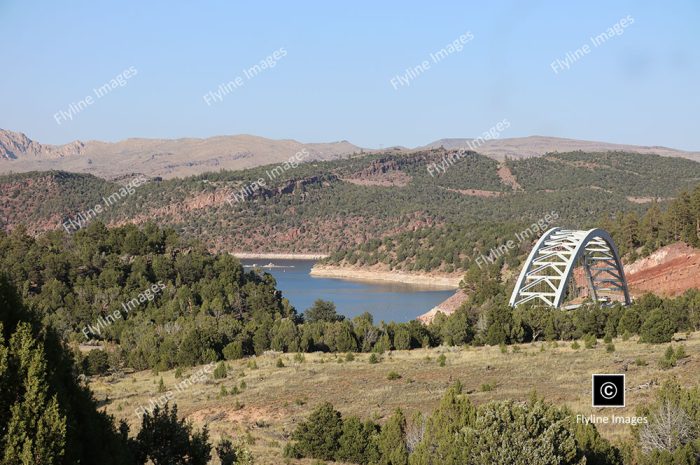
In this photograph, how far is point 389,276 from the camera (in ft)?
322

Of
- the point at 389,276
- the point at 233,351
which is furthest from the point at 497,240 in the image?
the point at 233,351

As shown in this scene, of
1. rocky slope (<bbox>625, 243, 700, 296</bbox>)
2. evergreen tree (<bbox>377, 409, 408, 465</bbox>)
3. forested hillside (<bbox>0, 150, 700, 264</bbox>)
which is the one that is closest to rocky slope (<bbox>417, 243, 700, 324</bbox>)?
rocky slope (<bbox>625, 243, 700, 296</bbox>)

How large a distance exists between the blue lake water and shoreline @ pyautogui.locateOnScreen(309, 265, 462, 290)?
1.23 metres

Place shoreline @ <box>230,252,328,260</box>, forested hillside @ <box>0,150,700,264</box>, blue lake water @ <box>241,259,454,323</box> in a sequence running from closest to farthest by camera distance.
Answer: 1. blue lake water @ <box>241,259,454,323</box>
2. shoreline @ <box>230,252,328,260</box>
3. forested hillside @ <box>0,150,700,264</box>

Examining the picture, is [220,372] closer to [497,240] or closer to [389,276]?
[497,240]

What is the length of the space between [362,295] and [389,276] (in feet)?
53.1

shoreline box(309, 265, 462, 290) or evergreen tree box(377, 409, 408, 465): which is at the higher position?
shoreline box(309, 265, 462, 290)

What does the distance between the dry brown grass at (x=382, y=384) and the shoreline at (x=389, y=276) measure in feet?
178

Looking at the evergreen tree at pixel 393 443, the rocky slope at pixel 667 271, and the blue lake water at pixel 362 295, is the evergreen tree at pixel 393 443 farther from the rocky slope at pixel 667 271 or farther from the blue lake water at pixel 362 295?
the blue lake water at pixel 362 295

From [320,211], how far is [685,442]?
130 metres

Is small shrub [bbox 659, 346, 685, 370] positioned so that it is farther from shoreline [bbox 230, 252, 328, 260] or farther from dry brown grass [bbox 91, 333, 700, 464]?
shoreline [bbox 230, 252, 328, 260]

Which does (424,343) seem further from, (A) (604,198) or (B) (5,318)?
(A) (604,198)

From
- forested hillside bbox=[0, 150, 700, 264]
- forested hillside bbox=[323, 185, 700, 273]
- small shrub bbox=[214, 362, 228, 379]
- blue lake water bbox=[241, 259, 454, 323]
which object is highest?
forested hillside bbox=[0, 150, 700, 264]

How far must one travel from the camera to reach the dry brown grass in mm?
22406
